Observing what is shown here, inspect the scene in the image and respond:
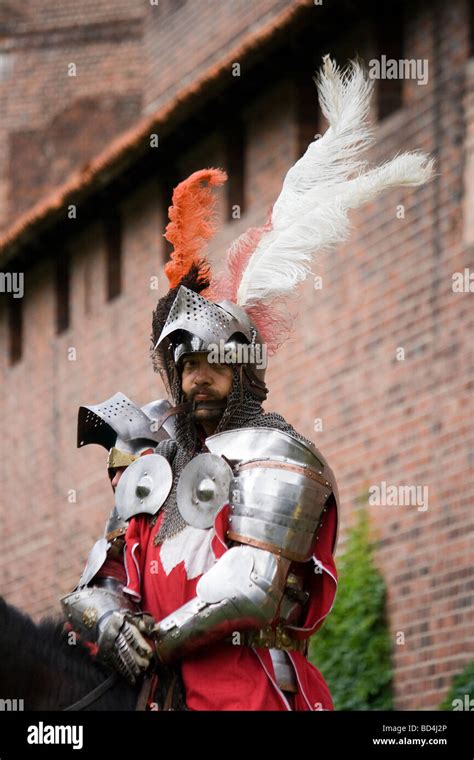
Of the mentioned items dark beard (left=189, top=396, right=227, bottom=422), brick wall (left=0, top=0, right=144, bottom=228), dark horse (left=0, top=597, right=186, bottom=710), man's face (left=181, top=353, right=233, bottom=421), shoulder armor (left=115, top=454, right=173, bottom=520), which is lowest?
dark horse (left=0, top=597, right=186, bottom=710)

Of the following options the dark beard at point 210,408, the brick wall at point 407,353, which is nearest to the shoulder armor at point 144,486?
the dark beard at point 210,408

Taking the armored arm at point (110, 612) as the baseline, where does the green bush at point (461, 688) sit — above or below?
below

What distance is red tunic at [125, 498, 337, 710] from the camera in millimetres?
7328

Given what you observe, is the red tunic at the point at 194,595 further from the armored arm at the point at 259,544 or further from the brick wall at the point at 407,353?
the brick wall at the point at 407,353

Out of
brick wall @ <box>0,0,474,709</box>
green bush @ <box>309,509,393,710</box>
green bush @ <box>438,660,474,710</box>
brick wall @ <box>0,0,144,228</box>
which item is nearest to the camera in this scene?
green bush @ <box>438,660,474,710</box>

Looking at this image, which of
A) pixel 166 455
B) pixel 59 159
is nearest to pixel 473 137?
pixel 166 455

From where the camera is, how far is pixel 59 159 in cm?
3062

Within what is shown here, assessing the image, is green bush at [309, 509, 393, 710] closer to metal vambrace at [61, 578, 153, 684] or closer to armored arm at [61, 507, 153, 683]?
armored arm at [61, 507, 153, 683]

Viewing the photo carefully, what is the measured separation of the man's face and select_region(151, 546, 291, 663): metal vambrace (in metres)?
0.63

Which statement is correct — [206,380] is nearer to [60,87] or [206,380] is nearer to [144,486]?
[144,486]

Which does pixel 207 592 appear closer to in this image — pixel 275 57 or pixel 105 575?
pixel 105 575

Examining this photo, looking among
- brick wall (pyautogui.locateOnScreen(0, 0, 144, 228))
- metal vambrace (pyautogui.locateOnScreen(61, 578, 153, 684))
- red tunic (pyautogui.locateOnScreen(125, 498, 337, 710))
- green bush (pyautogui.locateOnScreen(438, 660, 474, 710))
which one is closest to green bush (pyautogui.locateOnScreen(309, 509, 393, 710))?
green bush (pyautogui.locateOnScreen(438, 660, 474, 710))

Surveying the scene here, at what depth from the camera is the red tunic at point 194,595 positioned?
24.0 ft

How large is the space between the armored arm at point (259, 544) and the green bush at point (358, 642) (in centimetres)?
706
